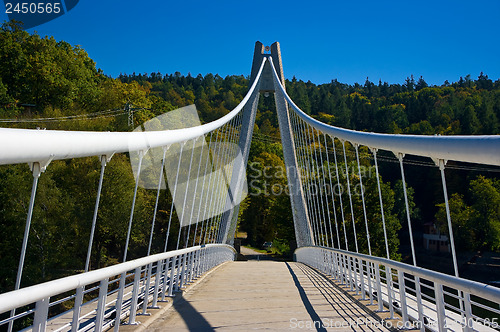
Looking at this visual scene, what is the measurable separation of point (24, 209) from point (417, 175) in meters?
44.7

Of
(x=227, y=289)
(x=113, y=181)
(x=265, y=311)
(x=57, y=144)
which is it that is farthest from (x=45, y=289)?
(x=113, y=181)

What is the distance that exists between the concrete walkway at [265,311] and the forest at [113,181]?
2.88m

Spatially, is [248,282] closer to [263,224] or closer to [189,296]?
[189,296]

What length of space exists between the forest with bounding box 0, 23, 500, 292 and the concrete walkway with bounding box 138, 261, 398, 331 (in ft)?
9.44

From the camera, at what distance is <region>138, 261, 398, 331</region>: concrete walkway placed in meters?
4.22

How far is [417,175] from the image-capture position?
55.2 metres

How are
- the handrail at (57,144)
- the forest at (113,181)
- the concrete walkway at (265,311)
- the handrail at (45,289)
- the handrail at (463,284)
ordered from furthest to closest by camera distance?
the forest at (113,181) → the concrete walkway at (265,311) → the handrail at (463,284) → the handrail at (57,144) → the handrail at (45,289)

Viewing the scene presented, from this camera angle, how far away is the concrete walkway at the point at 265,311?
4.22 metres

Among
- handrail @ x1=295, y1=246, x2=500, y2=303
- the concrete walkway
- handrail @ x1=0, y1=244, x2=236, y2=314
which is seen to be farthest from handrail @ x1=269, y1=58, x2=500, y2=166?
handrail @ x1=0, y1=244, x2=236, y2=314

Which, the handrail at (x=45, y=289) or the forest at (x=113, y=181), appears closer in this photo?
the handrail at (x=45, y=289)

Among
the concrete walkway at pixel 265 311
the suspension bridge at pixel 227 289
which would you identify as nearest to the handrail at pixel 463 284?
the suspension bridge at pixel 227 289

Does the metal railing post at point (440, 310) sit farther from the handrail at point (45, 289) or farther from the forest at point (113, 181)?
the forest at point (113, 181)

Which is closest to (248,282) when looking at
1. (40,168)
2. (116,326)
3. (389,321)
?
(389,321)

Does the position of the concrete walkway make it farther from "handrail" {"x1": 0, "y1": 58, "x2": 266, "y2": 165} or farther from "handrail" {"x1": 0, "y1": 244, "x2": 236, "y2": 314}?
"handrail" {"x1": 0, "y1": 58, "x2": 266, "y2": 165}
